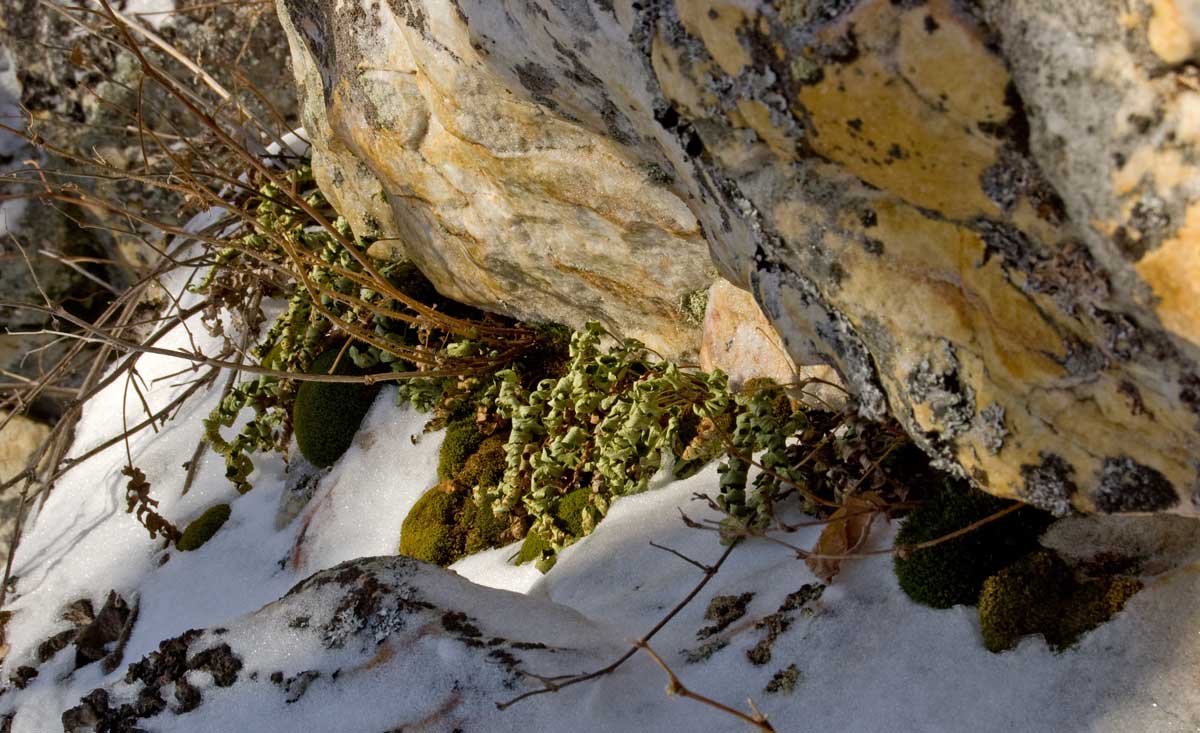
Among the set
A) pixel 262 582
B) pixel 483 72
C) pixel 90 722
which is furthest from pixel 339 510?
pixel 483 72

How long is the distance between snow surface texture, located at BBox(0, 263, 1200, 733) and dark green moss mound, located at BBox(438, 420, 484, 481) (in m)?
0.28

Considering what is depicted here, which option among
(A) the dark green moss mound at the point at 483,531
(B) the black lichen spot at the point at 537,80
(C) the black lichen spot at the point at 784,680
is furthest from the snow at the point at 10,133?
(C) the black lichen spot at the point at 784,680

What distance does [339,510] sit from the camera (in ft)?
13.1

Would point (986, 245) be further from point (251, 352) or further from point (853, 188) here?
point (251, 352)

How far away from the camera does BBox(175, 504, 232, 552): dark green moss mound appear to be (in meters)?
4.29

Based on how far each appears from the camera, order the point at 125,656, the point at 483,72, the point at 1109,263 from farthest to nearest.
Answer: the point at 125,656 < the point at 483,72 < the point at 1109,263

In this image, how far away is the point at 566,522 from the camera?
133 inches

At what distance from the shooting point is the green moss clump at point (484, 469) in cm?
376

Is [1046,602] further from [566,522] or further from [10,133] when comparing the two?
[10,133]

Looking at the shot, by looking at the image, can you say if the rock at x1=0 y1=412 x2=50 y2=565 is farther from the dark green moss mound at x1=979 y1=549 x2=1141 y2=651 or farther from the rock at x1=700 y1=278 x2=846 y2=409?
the dark green moss mound at x1=979 y1=549 x2=1141 y2=651

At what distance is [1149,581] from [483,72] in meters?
2.06

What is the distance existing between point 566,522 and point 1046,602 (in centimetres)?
172

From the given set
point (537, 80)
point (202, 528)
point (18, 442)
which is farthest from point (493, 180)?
point (18, 442)

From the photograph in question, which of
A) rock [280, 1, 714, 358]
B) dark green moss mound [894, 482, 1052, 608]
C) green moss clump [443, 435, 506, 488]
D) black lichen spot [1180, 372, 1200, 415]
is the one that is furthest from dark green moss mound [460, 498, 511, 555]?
black lichen spot [1180, 372, 1200, 415]
